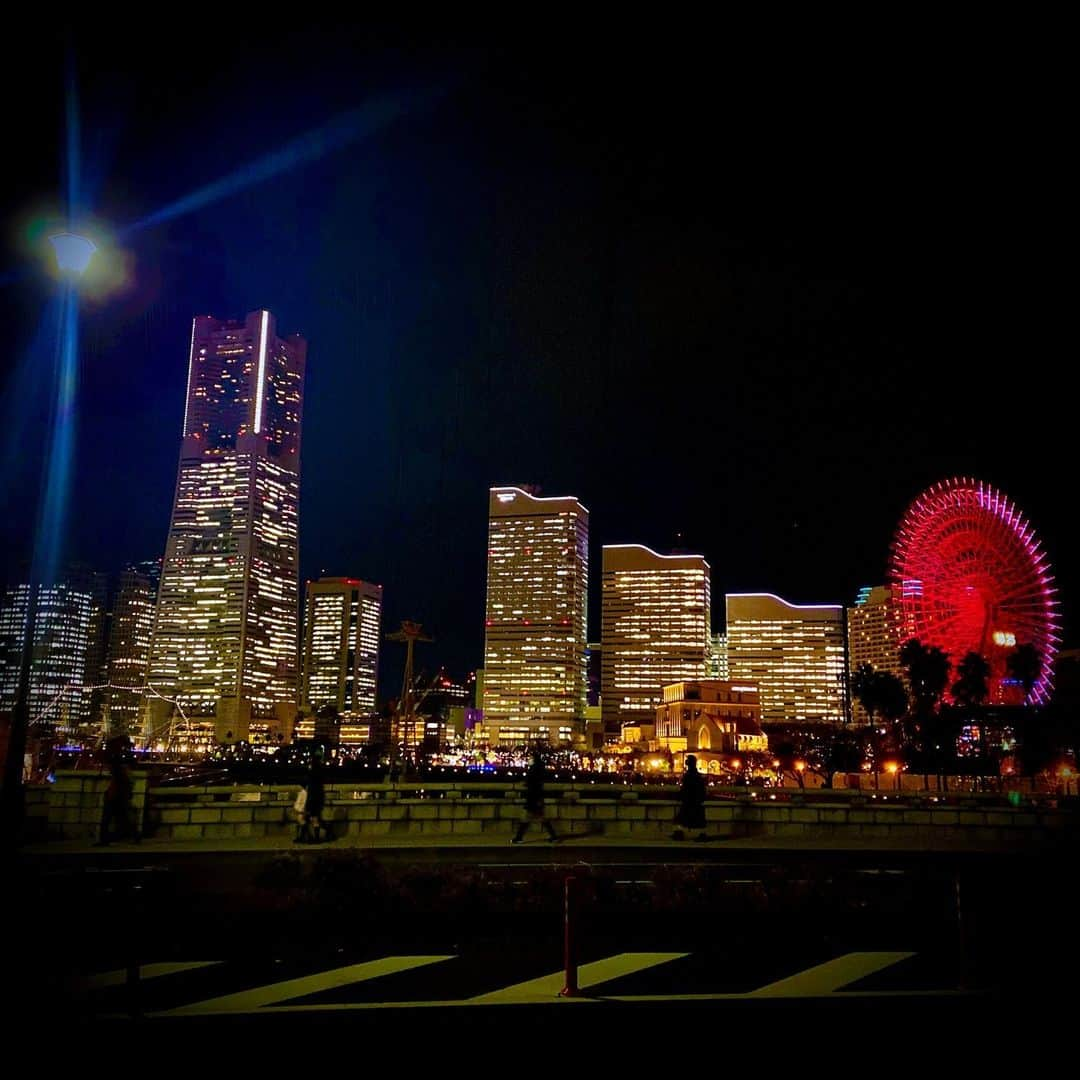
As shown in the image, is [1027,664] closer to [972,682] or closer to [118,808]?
[972,682]

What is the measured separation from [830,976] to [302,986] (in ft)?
18.2

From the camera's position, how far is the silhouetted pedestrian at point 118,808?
1912 centimetres

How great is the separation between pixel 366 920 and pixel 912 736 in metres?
80.7

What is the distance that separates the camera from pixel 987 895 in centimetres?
1441

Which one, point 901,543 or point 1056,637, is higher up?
point 901,543

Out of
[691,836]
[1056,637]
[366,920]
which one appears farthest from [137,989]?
[1056,637]

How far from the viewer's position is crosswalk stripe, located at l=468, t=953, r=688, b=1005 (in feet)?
28.1

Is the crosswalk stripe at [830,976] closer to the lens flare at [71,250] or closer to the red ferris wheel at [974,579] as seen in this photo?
the lens flare at [71,250]

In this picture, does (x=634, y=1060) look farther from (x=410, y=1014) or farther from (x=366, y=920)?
(x=366, y=920)

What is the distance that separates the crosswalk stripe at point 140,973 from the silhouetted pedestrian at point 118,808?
1035cm

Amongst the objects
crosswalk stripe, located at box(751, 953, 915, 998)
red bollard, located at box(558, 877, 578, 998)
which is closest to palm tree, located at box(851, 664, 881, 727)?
crosswalk stripe, located at box(751, 953, 915, 998)

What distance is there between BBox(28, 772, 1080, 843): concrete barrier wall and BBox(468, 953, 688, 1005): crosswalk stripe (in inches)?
494

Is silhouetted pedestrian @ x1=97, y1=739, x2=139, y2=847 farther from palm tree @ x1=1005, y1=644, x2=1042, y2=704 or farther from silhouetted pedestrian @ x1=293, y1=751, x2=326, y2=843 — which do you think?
palm tree @ x1=1005, y1=644, x2=1042, y2=704

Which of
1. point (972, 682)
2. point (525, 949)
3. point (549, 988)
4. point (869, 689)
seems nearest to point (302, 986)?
point (549, 988)
